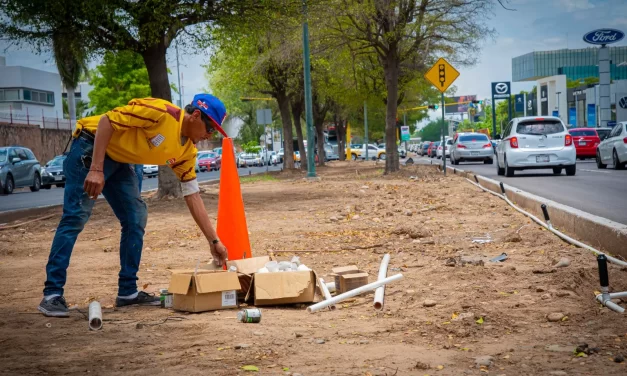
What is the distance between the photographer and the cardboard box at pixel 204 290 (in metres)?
5.98

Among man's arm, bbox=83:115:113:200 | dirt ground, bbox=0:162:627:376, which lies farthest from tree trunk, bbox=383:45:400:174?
man's arm, bbox=83:115:113:200


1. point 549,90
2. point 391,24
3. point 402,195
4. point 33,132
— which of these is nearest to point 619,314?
point 402,195

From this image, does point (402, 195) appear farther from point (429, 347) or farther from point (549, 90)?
point (549, 90)

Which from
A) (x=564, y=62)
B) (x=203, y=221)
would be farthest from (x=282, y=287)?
(x=564, y=62)

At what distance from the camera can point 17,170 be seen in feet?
111

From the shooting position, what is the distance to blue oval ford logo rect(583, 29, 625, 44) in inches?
2162

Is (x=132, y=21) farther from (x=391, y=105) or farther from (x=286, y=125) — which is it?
(x=286, y=125)

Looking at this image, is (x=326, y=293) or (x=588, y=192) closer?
(x=326, y=293)

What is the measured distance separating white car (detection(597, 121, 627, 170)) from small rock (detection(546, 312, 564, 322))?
22.9 m

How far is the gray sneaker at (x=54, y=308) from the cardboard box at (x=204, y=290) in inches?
29.2

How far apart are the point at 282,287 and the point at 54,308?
5.10 ft

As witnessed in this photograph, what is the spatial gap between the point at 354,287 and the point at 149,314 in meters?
1.53

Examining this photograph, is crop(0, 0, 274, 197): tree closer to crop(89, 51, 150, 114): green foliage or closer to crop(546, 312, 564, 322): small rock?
crop(546, 312, 564, 322): small rock

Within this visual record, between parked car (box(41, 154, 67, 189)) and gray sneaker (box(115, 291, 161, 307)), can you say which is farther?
parked car (box(41, 154, 67, 189))
